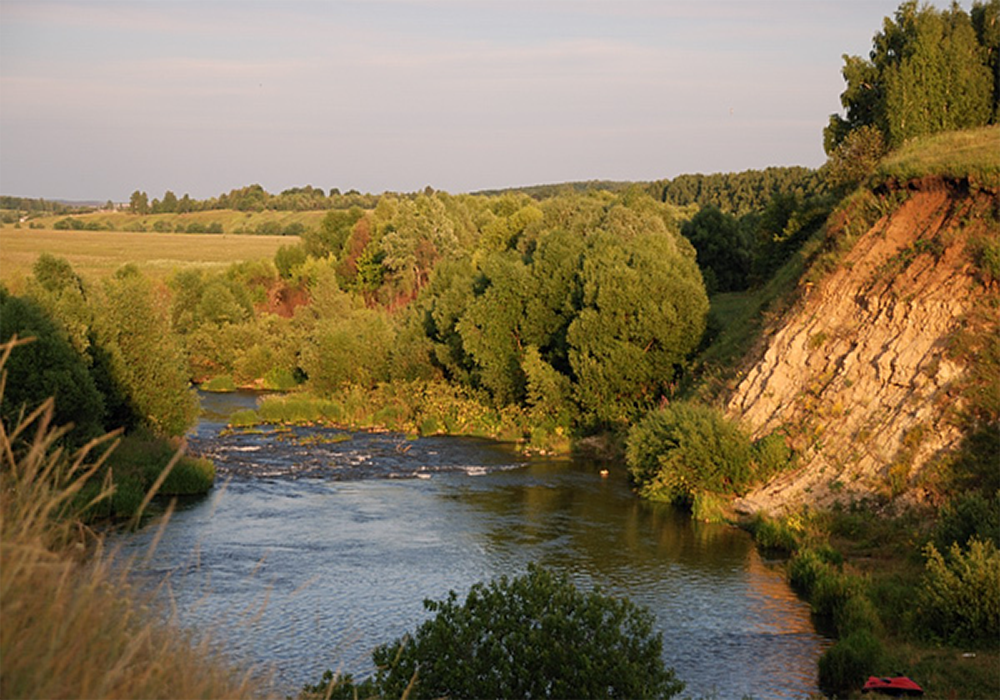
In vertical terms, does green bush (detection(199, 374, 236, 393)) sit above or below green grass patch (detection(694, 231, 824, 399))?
below

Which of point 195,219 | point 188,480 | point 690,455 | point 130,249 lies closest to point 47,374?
point 188,480

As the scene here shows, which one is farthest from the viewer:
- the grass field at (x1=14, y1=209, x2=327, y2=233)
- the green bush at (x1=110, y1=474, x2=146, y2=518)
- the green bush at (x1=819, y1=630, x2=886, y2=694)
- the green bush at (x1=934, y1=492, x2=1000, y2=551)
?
the grass field at (x1=14, y1=209, x2=327, y2=233)

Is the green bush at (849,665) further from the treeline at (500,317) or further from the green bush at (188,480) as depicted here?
the treeline at (500,317)

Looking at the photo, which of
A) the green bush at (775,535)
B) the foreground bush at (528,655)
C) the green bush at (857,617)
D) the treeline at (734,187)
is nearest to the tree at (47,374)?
the foreground bush at (528,655)

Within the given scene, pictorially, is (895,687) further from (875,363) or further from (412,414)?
(412,414)

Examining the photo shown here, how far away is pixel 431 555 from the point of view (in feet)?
84.9

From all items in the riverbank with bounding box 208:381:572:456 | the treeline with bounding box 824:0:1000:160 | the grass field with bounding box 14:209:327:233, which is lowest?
the riverbank with bounding box 208:381:572:456

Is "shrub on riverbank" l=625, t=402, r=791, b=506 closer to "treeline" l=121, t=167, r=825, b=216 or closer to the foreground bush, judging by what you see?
the foreground bush

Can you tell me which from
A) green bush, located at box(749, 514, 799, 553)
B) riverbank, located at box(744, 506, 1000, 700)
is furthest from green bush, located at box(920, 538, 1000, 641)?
green bush, located at box(749, 514, 799, 553)

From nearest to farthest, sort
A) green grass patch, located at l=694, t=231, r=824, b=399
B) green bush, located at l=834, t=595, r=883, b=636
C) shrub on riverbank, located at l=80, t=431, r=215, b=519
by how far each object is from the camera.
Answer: green bush, located at l=834, t=595, r=883, b=636 → shrub on riverbank, located at l=80, t=431, r=215, b=519 → green grass patch, located at l=694, t=231, r=824, b=399

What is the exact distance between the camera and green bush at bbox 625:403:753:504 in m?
30.5

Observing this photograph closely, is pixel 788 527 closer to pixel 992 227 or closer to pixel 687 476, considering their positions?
pixel 687 476

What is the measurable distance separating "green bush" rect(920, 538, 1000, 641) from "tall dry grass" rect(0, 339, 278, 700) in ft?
53.0

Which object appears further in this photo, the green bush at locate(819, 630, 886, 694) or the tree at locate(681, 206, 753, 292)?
the tree at locate(681, 206, 753, 292)
